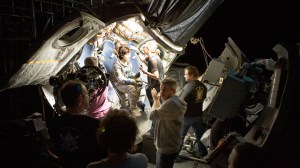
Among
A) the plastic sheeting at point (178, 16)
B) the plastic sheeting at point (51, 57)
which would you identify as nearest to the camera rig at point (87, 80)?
the plastic sheeting at point (51, 57)

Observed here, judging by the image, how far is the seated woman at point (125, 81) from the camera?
8.70m

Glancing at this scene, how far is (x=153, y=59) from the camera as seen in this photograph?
894 cm

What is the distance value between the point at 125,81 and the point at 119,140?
19.8ft

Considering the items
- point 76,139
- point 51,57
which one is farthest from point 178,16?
point 76,139

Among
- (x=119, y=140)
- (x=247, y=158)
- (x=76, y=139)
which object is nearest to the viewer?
(x=119, y=140)

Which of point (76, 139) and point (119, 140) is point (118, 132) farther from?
point (76, 139)

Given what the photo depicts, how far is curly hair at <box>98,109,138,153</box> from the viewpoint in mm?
2712

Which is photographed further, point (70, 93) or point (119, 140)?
point (70, 93)

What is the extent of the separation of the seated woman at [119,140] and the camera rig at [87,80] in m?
3.29

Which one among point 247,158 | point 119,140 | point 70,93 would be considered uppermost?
point 70,93

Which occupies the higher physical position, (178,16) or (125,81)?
(178,16)

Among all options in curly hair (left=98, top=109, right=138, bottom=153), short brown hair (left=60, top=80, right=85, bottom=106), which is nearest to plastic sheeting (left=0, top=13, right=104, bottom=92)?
short brown hair (left=60, top=80, right=85, bottom=106)

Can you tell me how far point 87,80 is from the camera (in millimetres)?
5977

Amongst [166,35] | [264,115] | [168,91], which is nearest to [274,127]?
[264,115]
